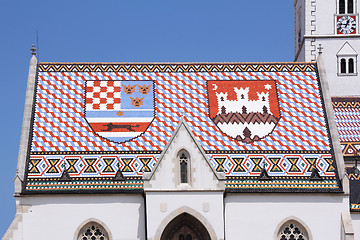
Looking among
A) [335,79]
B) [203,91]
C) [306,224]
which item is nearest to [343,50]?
[335,79]

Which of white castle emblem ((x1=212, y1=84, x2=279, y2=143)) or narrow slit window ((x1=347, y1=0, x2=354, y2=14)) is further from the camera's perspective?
narrow slit window ((x1=347, y1=0, x2=354, y2=14))

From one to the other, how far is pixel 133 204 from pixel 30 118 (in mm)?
6282

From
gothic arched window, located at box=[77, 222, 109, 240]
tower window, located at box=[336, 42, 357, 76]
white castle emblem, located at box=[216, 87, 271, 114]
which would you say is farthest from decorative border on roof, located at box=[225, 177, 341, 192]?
tower window, located at box=[336, 42, 357, 76]

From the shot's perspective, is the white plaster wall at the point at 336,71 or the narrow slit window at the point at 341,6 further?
the narrow slit window at the point at 341,6

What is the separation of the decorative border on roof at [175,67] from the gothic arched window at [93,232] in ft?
27.4

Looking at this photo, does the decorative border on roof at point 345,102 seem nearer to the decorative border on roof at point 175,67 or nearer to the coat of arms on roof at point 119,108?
the decorative border on roof at point 175,67

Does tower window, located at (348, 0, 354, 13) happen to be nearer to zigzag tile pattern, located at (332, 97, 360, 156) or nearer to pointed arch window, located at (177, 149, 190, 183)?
zigzag tile pattern, located at (332, 97, 360, 156)

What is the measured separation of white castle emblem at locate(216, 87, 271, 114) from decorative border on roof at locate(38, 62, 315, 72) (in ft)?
5.53

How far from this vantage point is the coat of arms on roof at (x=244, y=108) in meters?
46.9

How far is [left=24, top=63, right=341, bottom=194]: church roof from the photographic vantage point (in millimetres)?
44906

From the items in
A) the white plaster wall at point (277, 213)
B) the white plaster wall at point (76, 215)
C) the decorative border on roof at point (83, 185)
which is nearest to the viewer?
the white plaster wall at point (76, 215)

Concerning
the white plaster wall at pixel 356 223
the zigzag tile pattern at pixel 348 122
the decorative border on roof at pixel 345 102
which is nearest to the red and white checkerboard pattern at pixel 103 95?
the white plaster wall at pixel 356 223

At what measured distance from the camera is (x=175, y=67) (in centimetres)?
4956

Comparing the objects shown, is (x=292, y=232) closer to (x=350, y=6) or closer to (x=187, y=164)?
(x=187, y=164)
